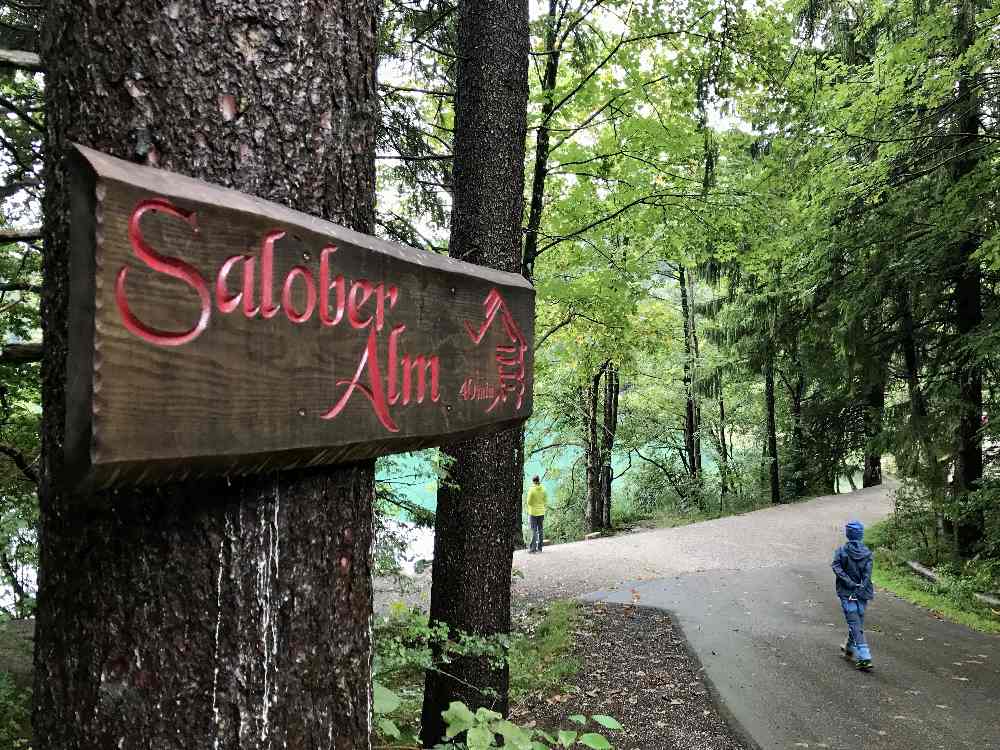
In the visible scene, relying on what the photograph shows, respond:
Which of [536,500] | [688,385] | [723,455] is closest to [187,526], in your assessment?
[536,500]

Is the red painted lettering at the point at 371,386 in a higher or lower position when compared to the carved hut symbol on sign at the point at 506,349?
lower

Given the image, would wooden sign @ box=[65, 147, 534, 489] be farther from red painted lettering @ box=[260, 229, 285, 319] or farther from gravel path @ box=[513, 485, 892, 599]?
gravel path @ box=[513, 485, 892, 599]

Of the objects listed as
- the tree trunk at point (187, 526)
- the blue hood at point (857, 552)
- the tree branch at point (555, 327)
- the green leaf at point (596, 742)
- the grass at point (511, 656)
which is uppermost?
the tree branch at point (555, 327)

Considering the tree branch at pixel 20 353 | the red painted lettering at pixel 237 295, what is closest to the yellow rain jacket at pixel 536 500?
the tree branch at pixel 20 353

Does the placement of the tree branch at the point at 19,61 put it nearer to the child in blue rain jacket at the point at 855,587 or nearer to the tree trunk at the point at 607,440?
the child in blue rain jacket at the point at 855,587

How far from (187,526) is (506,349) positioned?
104 cm

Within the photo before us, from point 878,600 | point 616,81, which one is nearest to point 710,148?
point 616,81

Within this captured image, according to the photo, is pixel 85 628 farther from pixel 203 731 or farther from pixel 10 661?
pixel 10 661

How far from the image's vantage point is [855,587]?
6.94 metres

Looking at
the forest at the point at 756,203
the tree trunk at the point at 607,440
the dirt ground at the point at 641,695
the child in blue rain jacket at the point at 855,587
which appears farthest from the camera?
the tree trunk at the point at 607,440

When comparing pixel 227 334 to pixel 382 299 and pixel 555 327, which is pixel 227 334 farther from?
pixel 555 327

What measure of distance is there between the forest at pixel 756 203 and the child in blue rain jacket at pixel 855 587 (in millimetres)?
1920

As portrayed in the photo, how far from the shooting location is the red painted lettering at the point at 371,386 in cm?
120

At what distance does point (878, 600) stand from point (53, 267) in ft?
36.5
